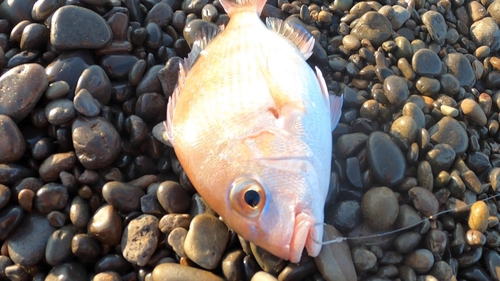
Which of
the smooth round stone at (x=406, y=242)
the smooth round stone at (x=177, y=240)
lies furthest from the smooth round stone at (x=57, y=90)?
the smooth round stone at (x=406, y=242)

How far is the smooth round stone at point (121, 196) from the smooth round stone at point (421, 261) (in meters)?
2.01

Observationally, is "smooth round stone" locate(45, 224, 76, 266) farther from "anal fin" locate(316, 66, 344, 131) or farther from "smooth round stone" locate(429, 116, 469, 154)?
"smooth round stone" locate(429, 116, 469, 154)

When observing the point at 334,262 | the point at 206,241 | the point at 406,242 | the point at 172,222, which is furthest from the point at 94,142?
the point at 406,242

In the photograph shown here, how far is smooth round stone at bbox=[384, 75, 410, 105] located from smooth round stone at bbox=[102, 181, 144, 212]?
228 cm

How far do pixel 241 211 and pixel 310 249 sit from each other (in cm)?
48

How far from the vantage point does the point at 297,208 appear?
2305 millimetres

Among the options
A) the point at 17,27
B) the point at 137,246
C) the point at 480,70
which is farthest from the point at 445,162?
the point at 17,27

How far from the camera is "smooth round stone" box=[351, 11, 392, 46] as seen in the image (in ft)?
13.1

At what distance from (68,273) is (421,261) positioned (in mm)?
2424

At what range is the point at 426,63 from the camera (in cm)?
376

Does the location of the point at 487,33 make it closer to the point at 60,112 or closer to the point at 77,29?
the point at 77,29

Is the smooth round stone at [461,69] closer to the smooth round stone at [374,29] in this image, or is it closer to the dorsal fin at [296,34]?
the smooth round stone at [374,29]

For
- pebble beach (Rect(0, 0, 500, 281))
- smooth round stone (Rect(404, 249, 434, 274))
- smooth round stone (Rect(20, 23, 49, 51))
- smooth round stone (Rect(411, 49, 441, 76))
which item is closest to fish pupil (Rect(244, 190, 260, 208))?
pebble beach (Rect(0, 0, 500, 281))

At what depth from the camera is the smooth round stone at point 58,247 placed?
2852 mm
